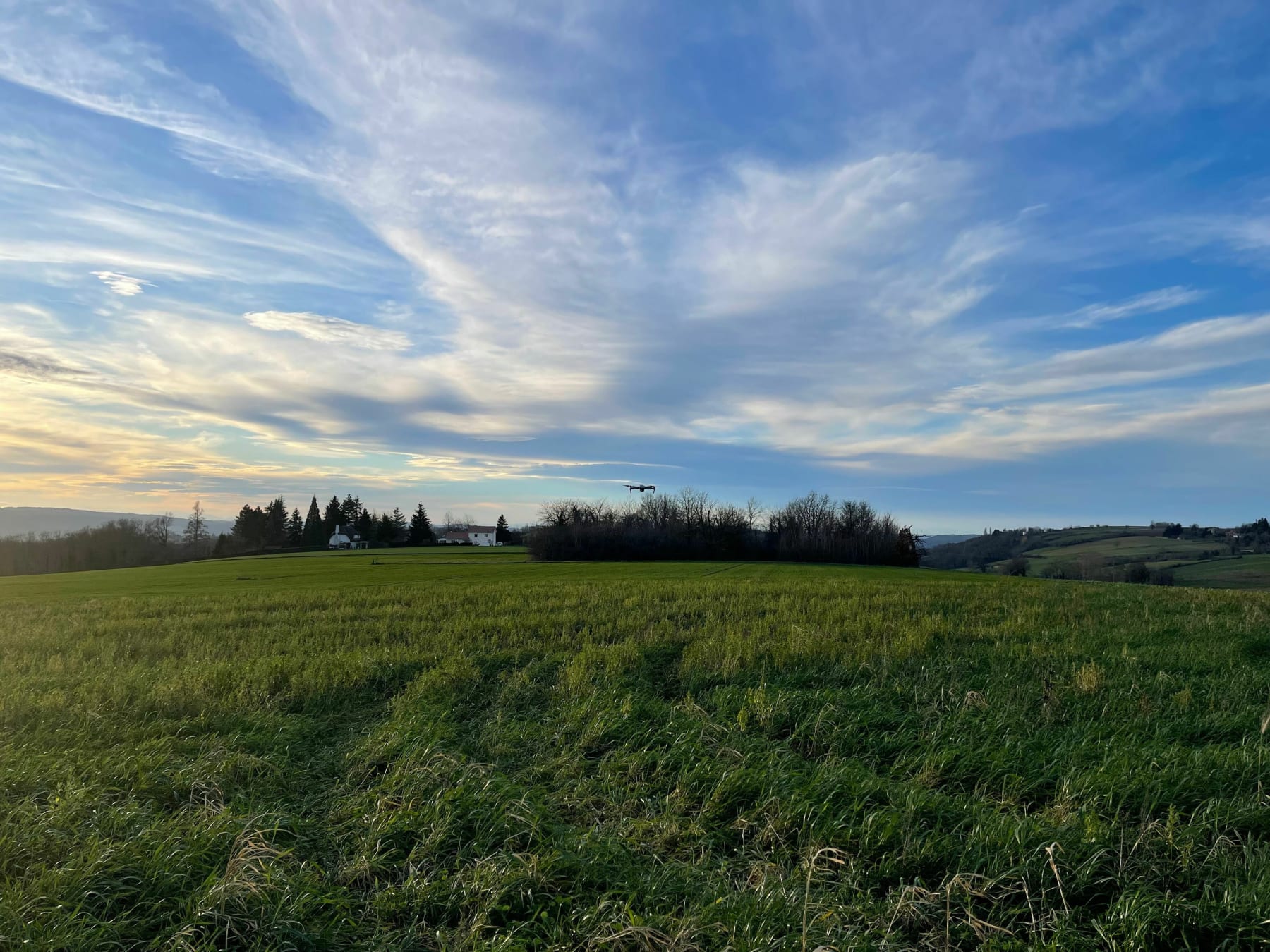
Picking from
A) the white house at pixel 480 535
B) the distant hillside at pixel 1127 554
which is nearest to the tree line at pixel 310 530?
the white house at pixel 480 535

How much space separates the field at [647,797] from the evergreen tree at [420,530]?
10914 centimetres

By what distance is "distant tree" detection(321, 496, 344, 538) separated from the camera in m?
127

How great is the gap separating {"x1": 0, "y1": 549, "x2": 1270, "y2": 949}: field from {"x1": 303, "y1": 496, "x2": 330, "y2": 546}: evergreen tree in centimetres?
12077

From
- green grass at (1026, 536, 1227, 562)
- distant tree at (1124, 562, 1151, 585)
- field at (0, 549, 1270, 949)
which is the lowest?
distant tree at (1124, 562, 1151, 585)

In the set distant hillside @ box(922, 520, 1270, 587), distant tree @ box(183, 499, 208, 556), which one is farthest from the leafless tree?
distant hillside @ box(922, 520, 1270, 587)

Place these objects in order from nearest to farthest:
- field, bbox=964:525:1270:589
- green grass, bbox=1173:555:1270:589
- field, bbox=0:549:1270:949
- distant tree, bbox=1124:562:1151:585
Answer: field, bbox=0:549:1270:949, green grass, bbox=1173:555:1270:589, distant tree, bbox=1124:562:1151:585, field, bbox=964:525:1270:589

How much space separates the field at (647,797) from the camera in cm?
407

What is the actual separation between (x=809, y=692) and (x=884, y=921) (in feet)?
15.8

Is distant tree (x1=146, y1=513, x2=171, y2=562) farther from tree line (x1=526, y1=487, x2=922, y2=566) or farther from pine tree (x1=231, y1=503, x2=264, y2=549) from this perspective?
tree line (x1=526, y1=487, x2=922, y2=566)

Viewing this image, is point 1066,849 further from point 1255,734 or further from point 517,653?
point 517,653

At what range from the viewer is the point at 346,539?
415 feet

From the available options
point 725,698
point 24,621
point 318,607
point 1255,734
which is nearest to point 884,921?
point 725,698

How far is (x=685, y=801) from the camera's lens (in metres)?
5.76

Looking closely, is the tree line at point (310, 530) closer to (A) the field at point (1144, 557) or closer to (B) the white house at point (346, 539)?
(B) the white house at point (346, 539)
